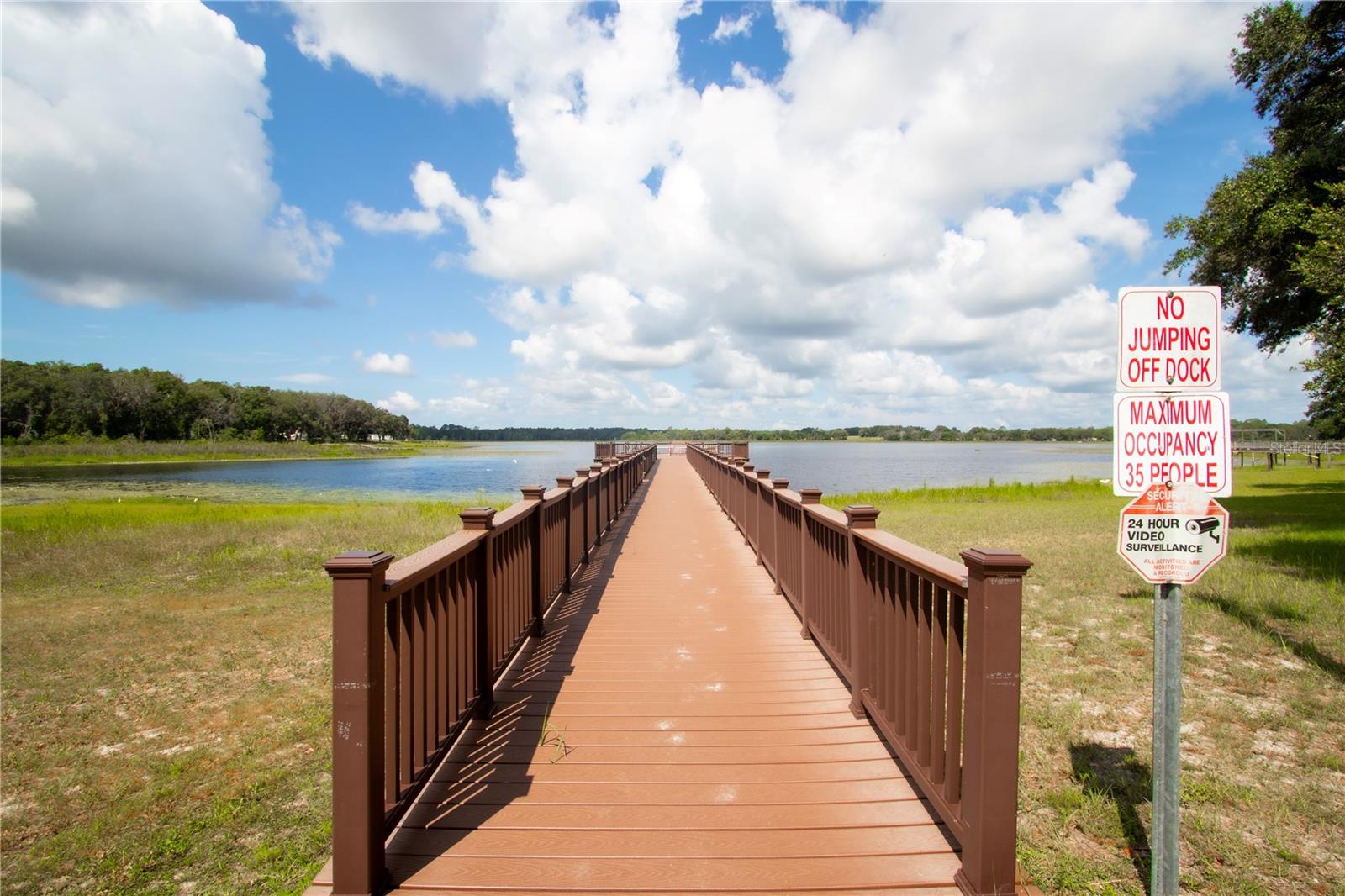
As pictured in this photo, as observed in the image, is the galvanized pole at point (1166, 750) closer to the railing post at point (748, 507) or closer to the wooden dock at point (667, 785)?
the wooden dock at point (667, 785)

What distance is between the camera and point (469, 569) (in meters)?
3.53

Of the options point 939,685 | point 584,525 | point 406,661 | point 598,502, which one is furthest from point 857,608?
point 598,502

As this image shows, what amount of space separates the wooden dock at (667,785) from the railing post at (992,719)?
122 millimetres

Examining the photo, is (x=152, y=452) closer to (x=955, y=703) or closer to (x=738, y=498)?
(x=738, y=498)

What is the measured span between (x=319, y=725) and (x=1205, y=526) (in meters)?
5.23

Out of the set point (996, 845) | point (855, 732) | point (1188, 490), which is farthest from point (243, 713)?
point (1188, 490)

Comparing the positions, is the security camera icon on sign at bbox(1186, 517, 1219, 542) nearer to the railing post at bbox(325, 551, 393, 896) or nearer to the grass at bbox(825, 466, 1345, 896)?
the grass at bbox(825, 466, 1345, 896)

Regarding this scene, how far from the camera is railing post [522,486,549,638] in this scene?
203 inches

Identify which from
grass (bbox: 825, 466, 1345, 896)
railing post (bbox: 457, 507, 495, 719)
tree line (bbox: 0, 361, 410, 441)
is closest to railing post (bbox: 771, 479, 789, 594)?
grass (bbox: 825, 466, 1345, 896)

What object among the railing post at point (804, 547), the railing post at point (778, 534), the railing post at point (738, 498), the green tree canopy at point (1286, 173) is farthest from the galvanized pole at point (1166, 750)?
the green tree canopy at point (1286, 173)

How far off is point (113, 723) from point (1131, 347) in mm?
6669

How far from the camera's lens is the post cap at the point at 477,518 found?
3.55 m

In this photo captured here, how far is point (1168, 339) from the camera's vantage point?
228 cm

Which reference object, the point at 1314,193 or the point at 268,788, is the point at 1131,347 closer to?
the point at 268,788
